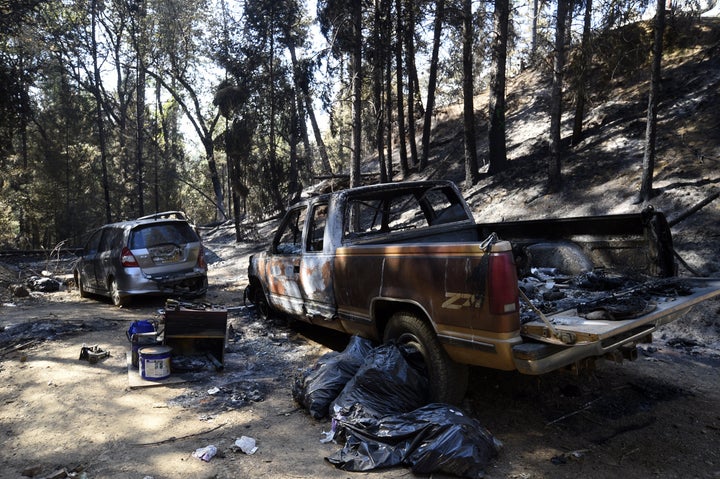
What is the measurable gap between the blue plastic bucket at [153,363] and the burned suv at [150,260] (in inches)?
169

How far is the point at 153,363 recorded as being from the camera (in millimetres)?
4898

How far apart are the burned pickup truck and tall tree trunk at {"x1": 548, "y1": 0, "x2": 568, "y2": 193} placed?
780cm

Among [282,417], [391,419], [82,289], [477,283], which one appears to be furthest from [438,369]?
[82,289]

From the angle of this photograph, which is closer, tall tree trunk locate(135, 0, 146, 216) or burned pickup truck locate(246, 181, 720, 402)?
burned pickup truck locate(246, 181, 720, 402)

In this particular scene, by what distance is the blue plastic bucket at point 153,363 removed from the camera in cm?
489

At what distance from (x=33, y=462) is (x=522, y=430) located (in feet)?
11.8

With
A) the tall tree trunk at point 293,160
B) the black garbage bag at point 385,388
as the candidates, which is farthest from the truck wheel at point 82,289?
the tall tree trunk at point 293,160

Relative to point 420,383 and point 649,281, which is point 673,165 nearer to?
point 649,281

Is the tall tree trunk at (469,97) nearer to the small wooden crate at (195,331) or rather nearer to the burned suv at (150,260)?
the burned suv at (150,260)

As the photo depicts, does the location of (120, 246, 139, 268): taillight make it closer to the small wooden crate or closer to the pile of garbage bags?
the small wooden crate

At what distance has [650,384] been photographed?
463 centimetres

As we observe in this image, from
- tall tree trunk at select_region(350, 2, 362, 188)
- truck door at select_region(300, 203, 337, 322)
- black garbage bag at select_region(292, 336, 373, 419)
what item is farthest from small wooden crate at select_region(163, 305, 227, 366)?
tall tree trunk at select_region(350, 2, 362, 188)

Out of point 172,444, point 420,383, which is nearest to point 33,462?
point 172,444

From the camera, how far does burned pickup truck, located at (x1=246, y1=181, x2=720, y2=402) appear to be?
10.6ft
